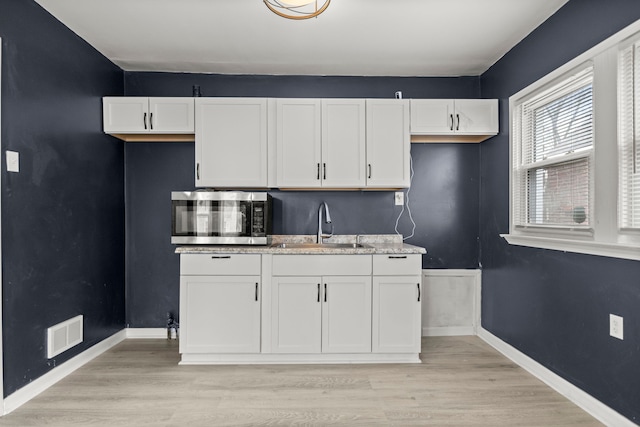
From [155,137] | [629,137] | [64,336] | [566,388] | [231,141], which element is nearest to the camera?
[629,137]

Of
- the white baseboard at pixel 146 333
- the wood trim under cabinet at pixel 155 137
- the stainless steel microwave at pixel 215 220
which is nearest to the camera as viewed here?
the stainless steel microwave at pixel 215 220

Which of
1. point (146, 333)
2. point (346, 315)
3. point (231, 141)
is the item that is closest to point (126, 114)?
point (231, 141)

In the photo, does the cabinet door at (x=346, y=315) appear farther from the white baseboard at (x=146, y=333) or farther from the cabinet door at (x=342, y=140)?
the white baseboard at (x=146, y=333)

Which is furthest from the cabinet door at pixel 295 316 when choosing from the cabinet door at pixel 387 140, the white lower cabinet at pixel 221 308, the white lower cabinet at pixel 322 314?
the cabinet door at pixel 387 140

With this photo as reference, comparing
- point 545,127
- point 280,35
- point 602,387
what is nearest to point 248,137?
point 280,35

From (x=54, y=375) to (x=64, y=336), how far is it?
243 millimetres

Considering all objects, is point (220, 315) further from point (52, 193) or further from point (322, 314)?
point (52, 193)

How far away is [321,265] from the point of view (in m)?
2.90

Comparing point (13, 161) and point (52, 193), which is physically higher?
point (13, 161)

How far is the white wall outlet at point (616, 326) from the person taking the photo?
1.96 metres

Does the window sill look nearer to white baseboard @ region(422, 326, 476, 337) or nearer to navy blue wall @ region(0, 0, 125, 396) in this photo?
white baseboard @ region(422, 326, 476, 337)

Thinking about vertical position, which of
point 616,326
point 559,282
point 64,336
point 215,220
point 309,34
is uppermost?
point 309,34

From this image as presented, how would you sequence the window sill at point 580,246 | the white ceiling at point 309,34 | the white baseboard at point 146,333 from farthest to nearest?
the white baseboard at point 146,333
the white ceiling at point 309,34
the window sill at point 580,246

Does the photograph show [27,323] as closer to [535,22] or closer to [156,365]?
[156,365]
